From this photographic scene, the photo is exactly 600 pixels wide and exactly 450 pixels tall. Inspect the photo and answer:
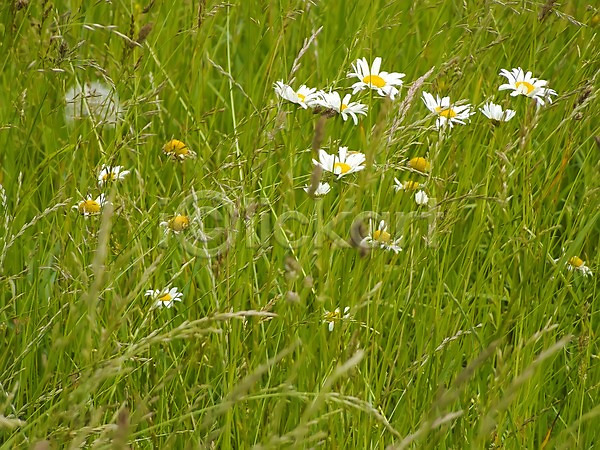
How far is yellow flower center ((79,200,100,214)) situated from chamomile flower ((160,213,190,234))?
0.50ft

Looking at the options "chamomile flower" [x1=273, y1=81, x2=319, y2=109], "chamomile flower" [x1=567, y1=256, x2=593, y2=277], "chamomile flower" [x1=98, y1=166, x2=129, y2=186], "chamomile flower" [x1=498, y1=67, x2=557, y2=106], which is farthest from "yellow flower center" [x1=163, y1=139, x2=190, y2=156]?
"chamomile flower" [x1=567, y1=256, x2=593, y2=277]

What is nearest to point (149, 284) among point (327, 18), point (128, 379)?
point (128, 379)

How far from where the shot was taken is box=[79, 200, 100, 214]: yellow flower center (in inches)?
64.4

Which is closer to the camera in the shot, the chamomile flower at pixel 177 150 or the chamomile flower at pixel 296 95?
the chamomile flower at pixel 296 95

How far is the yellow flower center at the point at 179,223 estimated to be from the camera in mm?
1584

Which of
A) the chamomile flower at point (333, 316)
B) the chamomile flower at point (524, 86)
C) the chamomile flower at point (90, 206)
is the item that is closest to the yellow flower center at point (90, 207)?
the chamomile flower at point (90, 206)

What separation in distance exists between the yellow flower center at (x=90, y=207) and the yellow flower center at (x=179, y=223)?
0.58 ft

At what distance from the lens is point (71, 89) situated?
224cm

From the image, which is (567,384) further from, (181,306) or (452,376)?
(181,306)

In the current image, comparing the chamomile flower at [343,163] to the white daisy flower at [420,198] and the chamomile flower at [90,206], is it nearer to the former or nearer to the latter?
the white daisy flower at [420,198]

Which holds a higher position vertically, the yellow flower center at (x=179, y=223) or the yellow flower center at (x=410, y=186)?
the yellow flower center at (x=410, y=186)

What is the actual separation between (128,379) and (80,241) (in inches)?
14.1

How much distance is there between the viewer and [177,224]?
1590 millimetres

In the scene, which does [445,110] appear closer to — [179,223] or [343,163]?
[343,163]
